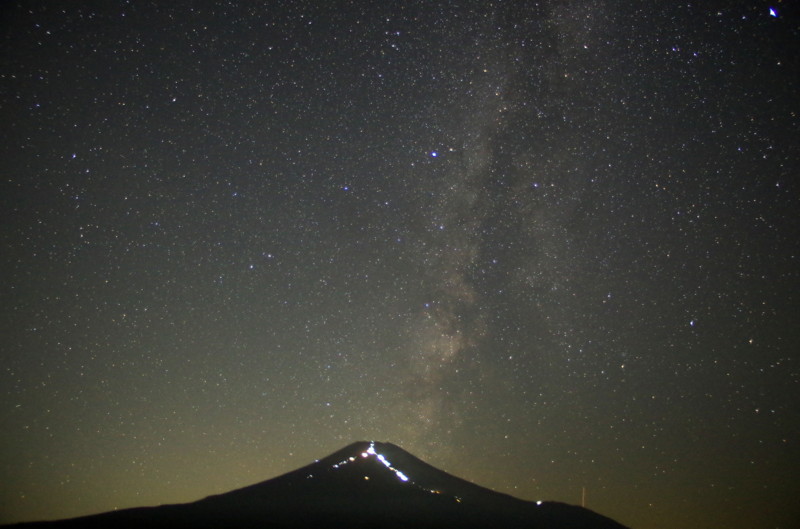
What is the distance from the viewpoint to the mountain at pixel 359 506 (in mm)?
41250

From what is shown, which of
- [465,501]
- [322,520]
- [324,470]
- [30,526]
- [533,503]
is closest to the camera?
[322,520]

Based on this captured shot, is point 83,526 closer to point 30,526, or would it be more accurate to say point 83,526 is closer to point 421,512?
point 30,526

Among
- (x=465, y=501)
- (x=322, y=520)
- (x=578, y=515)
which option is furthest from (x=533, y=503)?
(x=322, y=520)

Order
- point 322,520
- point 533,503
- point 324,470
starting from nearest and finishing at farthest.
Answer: point 322,520
point 324,470
point 533,503

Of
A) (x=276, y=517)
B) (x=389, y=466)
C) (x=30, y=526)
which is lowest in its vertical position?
(x=30, y=526)

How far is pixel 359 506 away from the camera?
46.3 meters

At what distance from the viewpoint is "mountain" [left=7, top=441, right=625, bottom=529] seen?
1624 inches

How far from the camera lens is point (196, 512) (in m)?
45.7

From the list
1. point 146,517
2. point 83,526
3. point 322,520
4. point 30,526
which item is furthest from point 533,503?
point 30,526

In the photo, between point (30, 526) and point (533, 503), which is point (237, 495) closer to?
point (30, 526)

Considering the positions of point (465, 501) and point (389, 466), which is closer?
point (465, 501)

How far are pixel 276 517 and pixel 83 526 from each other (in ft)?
51.6

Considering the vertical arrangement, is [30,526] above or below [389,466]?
below

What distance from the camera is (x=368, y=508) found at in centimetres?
4569
